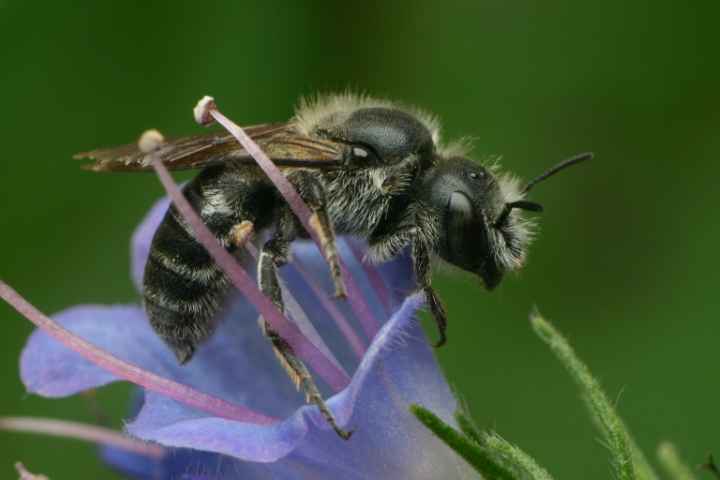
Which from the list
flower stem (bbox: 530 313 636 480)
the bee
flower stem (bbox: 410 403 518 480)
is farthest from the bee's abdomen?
flower stem (bbox: 530 313 636 480)

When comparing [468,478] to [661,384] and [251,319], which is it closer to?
[251,319]

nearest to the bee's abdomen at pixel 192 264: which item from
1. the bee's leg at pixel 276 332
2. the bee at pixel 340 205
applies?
the bee at pixel 340 205

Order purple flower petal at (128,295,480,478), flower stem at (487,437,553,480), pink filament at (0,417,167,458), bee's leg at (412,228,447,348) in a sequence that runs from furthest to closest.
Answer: pink filament at (0,417,167,458) → bee's leg at (412,228,447,348) → flower stem at (487,437,553,480) → purple flower petal at (128,295,480,478)

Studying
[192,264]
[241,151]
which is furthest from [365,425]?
[241,151]

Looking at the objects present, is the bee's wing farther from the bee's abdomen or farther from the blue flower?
the blue flower

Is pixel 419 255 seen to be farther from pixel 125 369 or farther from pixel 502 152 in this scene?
pixel 502 152

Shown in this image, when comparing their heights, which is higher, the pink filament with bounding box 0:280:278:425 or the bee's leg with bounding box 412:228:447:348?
the bee's leg with bounding box 412:228:447:348
